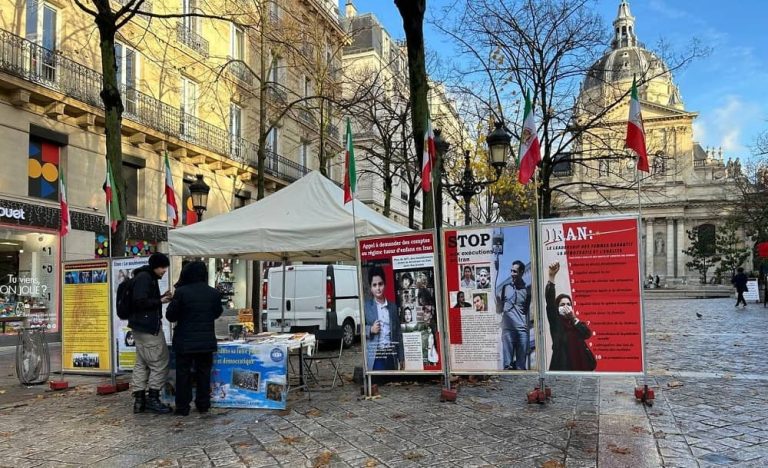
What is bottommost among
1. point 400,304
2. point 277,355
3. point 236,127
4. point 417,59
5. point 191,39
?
point 277,355

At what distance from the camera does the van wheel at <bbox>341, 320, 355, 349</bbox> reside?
14406 millimetres

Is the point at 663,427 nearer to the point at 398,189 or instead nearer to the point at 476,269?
the point at 476,269

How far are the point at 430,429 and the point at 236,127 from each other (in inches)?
839

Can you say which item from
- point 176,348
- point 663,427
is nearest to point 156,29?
point 176,348

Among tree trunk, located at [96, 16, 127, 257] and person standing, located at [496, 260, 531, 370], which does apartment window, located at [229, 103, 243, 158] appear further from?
person standing, located at [496, 260, 531, 370]

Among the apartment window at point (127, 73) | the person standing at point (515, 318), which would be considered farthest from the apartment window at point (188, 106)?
the person standing at point (515, 318)

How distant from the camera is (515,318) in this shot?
272 inches

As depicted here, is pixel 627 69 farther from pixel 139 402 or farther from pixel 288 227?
pixel 139 402

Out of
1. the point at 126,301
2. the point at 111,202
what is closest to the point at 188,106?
the point at 111,202

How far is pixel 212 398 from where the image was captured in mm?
7125

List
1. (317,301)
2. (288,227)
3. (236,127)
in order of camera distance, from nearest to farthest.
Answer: (288,227)
(317,301)
(236,127)

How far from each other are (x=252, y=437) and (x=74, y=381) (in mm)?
5260

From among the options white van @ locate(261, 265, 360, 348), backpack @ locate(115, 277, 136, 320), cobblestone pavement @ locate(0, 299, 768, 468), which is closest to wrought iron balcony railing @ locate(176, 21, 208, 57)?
white van @ locate(261, 265, 360, 348)

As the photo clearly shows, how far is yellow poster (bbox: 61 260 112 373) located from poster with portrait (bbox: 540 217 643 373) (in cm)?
619
